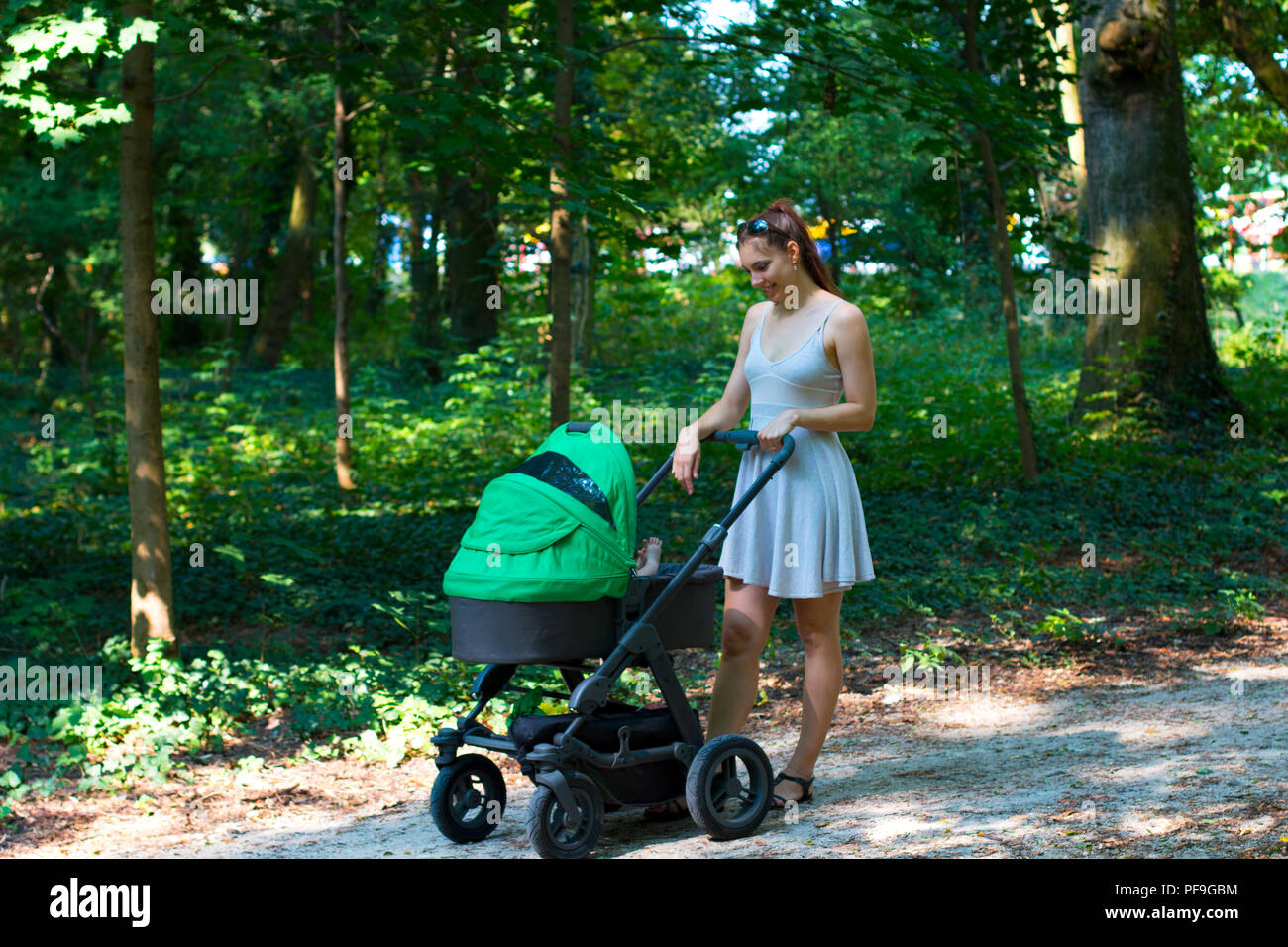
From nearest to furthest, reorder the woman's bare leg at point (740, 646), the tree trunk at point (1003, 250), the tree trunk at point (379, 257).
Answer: the woman's bare leg at point (740, 646), the tree trunk at point (1003, 250), the tree trunk at point (379, 257)

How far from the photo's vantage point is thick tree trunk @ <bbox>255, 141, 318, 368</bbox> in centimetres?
2417

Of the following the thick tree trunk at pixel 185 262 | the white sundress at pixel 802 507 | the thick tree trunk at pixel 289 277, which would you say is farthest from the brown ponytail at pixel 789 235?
the thick tree trunk at pixel 185 262

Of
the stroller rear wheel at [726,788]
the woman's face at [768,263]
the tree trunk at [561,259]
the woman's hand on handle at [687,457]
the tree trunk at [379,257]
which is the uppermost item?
the tree trunk at [379,257]

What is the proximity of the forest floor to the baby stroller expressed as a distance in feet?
0.59

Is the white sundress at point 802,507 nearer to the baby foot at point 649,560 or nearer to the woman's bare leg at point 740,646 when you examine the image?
the woman's bare leg at point 740,646

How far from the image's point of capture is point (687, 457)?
4.07 metres

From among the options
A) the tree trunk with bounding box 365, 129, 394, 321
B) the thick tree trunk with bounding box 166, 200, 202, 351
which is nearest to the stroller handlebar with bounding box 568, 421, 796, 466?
the thick tree trunk with bounding box 166, 200, 202, 351

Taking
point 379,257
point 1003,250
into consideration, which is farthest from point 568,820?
point 379,257

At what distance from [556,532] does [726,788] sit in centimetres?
108

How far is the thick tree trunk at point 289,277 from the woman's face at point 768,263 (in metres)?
21.4

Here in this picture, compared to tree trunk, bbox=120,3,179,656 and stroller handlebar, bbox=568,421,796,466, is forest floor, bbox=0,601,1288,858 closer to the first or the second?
tree trunk, bbox=120,3,179,656

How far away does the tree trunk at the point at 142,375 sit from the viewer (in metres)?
6.17

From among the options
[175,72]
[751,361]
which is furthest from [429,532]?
[175,72]

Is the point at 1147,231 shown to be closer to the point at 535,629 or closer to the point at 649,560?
the point at 649,560
